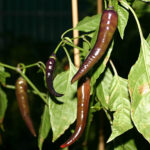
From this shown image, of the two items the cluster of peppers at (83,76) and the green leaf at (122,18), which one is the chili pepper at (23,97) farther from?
the green leaf at (122,18)

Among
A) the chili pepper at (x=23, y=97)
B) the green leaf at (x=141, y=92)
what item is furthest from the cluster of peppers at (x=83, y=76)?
the green leaf at (x=141, y=92)

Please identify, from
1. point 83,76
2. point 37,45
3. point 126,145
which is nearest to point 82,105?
point 83,76

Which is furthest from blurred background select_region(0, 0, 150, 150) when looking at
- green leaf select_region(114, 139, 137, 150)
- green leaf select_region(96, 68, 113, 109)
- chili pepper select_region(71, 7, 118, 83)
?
chili pepper select_region(71, 7, 118, 83)

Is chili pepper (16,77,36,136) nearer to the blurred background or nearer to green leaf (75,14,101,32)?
the blurred background

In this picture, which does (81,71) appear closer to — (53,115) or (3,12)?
(53,115)

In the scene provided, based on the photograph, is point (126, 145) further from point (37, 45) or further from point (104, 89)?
point (37, 45)

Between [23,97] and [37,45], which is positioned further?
[37,45]
